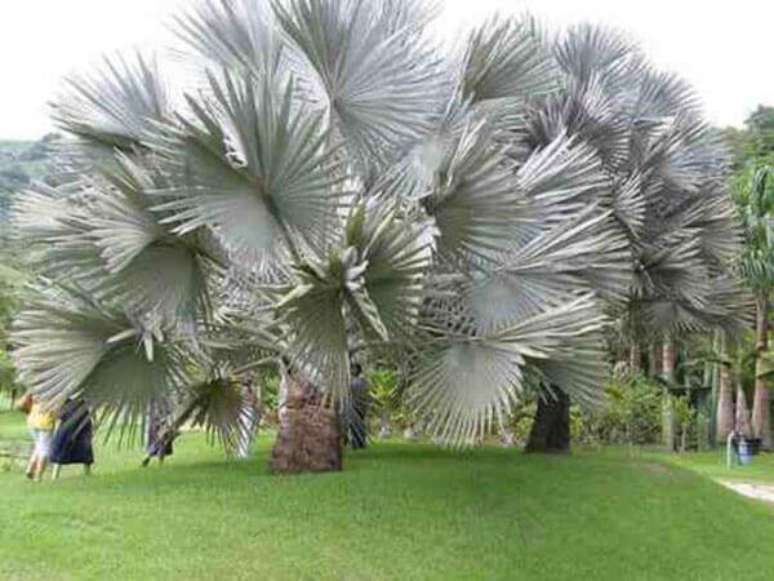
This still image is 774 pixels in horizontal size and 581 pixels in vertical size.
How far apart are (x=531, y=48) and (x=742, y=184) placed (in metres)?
14.8

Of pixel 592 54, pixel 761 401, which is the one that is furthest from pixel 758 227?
pixel 592 54

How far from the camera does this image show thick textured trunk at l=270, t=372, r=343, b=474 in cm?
1013

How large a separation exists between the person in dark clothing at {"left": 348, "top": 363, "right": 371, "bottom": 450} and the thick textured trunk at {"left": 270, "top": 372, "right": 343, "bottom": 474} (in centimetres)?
110

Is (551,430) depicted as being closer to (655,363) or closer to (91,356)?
(91,356)

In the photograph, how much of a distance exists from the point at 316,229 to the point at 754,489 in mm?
12050

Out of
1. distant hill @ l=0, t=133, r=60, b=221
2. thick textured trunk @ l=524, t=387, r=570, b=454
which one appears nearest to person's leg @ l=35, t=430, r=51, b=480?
thick textured trunk @ l=524, t=387, r=570, b=454

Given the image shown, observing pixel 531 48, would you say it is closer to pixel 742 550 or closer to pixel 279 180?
pixel 279 180

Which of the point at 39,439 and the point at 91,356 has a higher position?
the point at 91,356

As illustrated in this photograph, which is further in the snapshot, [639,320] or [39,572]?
[639,320]

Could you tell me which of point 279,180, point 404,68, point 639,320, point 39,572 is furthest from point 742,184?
point 39,572

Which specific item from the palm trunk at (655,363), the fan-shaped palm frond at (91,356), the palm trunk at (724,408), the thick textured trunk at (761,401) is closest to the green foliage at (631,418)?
the palm trunk at (724,408)

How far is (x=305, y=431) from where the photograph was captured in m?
10.2

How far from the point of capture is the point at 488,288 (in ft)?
30.1

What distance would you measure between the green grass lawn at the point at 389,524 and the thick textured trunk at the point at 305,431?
41cm
